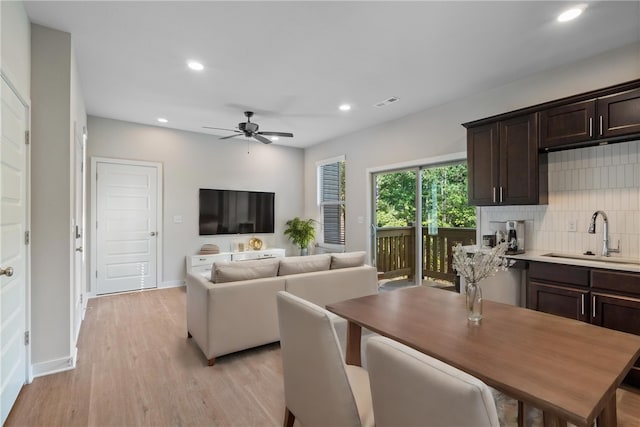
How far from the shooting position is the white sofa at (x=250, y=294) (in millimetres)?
2674

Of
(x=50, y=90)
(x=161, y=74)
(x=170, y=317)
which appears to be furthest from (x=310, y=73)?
(x=170, y=317)

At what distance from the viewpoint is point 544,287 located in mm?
2818

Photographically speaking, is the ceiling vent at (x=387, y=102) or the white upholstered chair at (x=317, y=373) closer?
the white upholstered chair at (x=317, y=373)

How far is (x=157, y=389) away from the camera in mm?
2326

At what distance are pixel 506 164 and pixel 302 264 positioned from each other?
2398mm

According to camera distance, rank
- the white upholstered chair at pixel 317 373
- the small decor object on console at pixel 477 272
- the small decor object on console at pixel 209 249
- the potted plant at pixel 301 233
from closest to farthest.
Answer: the white upholstered chair at pixel 317 373
the small decor object on console at pixel 477 272
the small decor object on console at pixel 209 249
the potted plant at pixel 301 233

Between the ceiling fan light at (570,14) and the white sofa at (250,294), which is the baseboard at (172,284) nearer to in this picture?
the white sofa at (250,294)

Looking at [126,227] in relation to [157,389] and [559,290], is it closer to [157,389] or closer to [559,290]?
[157,389]

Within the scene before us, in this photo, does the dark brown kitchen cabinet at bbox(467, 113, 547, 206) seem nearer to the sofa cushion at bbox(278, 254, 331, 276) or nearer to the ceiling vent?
the ceiling vent

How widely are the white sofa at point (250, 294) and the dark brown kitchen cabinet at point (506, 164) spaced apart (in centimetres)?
179

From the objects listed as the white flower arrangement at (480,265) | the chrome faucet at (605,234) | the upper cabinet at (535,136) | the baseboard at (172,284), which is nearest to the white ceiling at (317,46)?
the upper cabinet at (535,136)

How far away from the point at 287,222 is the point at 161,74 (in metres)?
3.95

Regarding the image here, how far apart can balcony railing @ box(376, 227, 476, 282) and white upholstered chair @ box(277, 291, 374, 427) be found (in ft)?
10.3

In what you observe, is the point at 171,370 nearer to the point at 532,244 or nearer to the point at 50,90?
the point at 50,90
